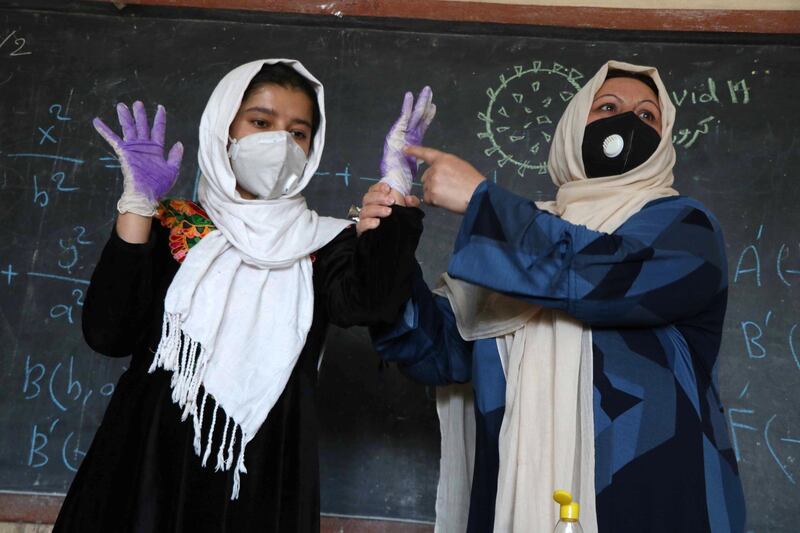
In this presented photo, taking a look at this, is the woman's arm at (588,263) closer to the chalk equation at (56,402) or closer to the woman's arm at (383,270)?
the woman's arm at (383,270)

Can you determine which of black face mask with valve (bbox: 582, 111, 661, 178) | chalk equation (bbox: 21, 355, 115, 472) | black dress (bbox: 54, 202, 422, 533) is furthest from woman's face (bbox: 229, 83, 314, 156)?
chalk equation (bbox: 21, 355, 115, 472)

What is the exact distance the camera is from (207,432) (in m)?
1.51

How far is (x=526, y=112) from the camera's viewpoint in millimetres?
2600

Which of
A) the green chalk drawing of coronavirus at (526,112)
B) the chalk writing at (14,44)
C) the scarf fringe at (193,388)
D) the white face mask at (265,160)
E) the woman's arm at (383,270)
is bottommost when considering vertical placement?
the scarf fringe at (193,388)

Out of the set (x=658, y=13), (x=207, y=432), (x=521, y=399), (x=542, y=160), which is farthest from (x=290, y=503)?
(x=658, y=13)

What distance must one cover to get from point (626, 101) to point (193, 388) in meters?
0.94

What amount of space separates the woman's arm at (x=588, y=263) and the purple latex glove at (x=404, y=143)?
233mm

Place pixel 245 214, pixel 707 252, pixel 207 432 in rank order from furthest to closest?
pixel 245 214 → pixel 207 432 → pixel 707 252

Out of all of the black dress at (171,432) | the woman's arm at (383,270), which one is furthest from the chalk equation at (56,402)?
the woman's arm at (383,270)

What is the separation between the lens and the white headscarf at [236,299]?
150cm

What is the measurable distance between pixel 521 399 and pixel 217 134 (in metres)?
0.74

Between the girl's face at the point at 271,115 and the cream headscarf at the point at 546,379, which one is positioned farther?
the girl's face at the point at 271,115

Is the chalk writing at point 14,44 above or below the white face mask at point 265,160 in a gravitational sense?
above

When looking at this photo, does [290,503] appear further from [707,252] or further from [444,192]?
[707,252]
